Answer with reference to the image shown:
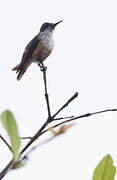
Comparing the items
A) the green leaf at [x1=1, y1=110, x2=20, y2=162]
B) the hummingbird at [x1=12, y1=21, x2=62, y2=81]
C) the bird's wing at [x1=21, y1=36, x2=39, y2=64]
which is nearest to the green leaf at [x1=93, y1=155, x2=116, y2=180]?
the green leaf at [x1=1, y1=110, x2=20, y2=162]

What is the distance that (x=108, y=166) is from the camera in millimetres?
898

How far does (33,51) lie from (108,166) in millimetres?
835

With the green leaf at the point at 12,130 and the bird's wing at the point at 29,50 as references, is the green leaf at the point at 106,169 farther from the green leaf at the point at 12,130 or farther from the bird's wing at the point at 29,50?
the bird's wing at the point at 29,50

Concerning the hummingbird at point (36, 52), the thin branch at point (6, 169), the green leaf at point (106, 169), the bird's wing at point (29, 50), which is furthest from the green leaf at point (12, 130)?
the bird's wing at point (29, 50)

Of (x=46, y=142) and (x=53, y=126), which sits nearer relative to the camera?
(x=46, y=142)

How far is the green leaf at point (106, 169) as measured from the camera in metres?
0.90

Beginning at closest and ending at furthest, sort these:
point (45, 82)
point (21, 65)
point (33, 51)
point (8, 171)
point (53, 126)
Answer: point (8, 171), point (53, 126), point (45, 82), point (21, 65), point (33, 51)

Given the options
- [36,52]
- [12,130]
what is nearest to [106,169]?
[12,130]

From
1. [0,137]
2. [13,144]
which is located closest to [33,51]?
[0,137]

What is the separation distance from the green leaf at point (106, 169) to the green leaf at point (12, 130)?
257mm

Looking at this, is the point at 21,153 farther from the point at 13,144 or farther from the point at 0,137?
the point at 0,137

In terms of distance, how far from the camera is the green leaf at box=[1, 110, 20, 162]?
76cm

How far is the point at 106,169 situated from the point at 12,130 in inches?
11.6

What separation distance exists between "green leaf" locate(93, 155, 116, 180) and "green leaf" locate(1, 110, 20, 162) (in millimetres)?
257
